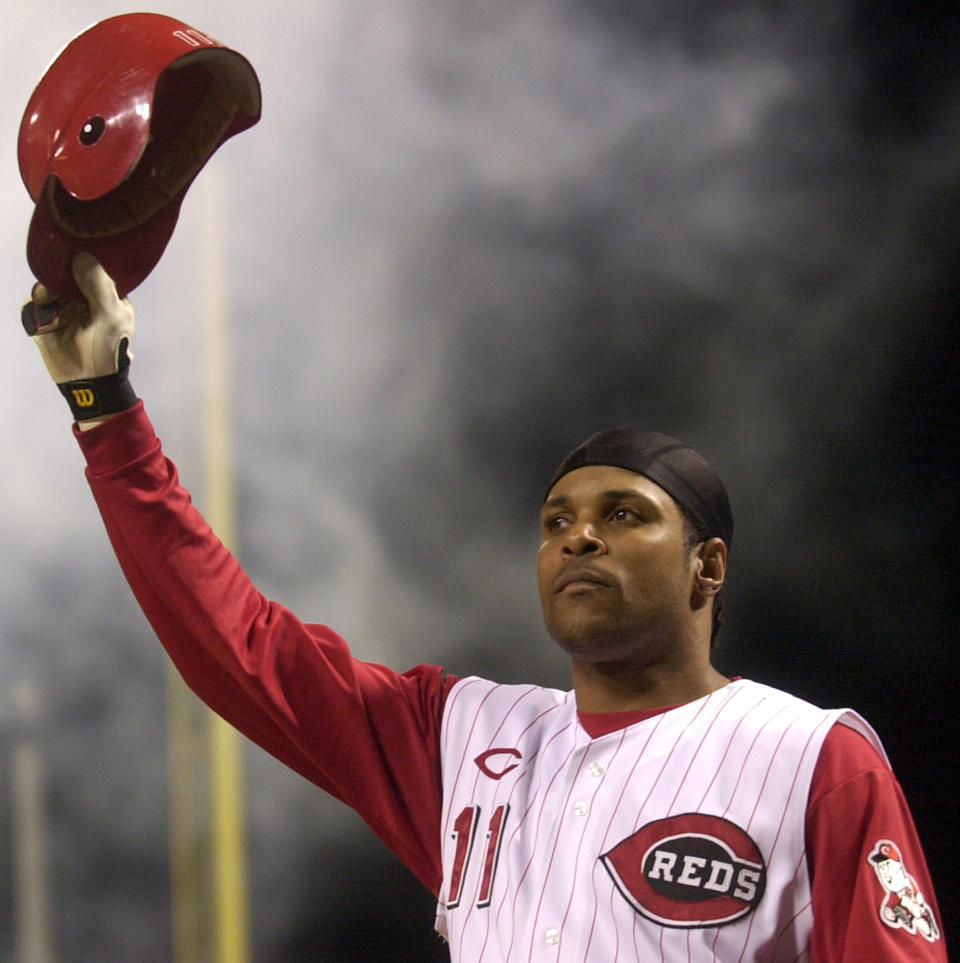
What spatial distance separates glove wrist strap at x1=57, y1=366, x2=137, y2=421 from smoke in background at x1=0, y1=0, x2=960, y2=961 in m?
1.19

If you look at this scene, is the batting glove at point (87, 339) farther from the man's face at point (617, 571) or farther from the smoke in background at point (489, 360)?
the smoke in background at point (489, 360)

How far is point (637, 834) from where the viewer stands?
119cm

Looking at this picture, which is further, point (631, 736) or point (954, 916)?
point (954, 916)

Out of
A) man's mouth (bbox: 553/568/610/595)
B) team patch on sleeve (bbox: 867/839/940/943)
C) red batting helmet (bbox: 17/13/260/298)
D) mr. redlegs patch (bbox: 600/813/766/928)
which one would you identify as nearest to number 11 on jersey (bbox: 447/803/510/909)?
mr. redlegs patch (bbox: 600/813/766/928)

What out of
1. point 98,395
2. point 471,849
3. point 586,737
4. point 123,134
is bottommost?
point 471,849

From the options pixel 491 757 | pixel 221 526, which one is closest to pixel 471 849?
pixel 491 757

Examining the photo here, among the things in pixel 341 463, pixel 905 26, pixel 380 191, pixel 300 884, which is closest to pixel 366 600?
pixel 341 463

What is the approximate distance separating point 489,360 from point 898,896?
5.24ft

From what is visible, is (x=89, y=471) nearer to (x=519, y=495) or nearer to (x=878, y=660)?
(x=519, y=495)

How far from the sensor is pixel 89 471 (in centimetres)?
130

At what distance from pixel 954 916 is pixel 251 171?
198cm

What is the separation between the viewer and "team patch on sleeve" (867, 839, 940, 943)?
1046mm

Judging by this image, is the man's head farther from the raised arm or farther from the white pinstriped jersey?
the raised arm

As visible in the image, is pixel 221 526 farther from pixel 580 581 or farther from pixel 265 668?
pixel 580 581
